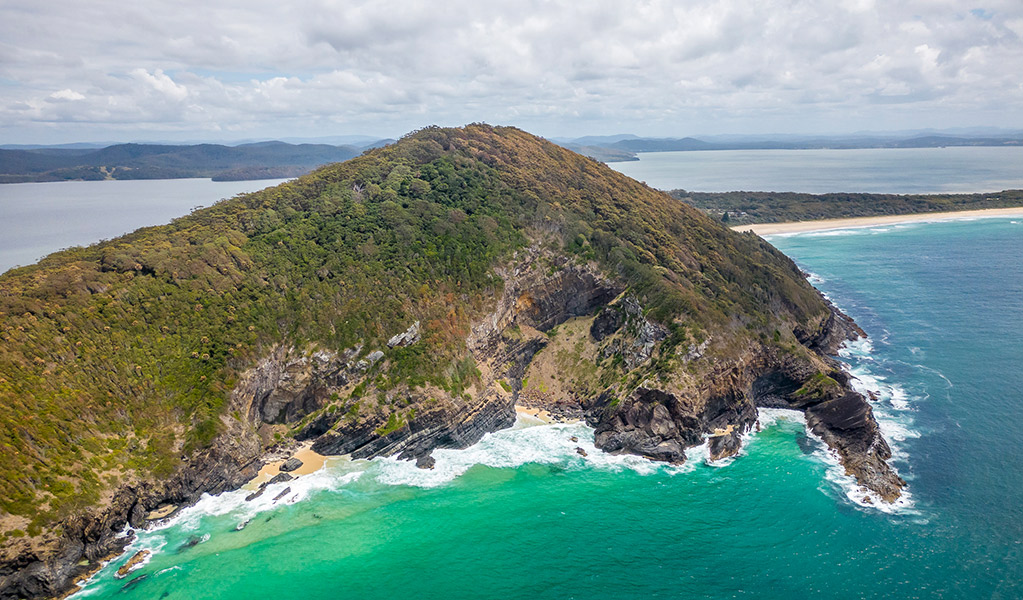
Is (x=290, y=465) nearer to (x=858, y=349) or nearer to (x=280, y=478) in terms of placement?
(x=280, y=478)

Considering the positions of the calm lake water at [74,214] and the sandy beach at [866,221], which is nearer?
the calm lake water at [74,214]

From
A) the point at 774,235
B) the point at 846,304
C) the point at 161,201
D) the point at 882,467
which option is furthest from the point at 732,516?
the point at 161,201

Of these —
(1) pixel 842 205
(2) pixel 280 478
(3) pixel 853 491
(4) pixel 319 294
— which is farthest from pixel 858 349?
(1) pixel 842 205

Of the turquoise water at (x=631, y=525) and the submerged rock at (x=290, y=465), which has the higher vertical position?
the submerged rock at (x=290, y=465)

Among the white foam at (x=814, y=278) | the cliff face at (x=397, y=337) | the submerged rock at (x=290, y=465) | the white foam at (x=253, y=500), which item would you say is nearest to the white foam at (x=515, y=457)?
the cliff face at (x=397, y=337)

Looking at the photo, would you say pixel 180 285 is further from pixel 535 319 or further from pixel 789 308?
pixel 789 308

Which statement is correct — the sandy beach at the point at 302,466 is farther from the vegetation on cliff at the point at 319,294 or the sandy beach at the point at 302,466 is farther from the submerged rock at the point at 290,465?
the vegetation on cliff at the point at 319,294
